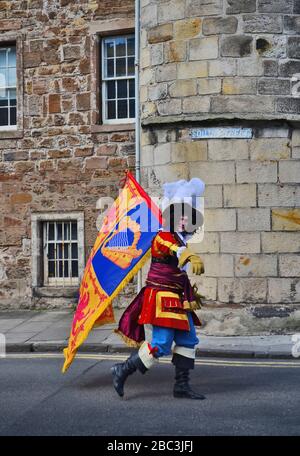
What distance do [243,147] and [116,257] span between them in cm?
444

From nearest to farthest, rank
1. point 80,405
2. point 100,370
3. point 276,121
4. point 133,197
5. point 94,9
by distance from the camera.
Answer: point 80,405 → point 133,197 → point 100,370 → point 276,121 → point 94,9

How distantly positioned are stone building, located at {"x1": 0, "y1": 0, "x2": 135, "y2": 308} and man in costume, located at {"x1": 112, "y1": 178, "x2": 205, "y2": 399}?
7073 mm

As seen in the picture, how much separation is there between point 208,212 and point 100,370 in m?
3.78

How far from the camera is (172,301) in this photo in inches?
274

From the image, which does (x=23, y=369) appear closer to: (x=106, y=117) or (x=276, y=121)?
(x=276, y=121)

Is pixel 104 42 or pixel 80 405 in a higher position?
pixel 104 42

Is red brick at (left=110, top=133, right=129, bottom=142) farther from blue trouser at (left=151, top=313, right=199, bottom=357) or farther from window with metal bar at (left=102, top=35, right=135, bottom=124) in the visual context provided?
blue trouser at (left=151, top=313, right=199, bottom=357)

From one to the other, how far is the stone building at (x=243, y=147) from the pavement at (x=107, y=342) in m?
0.67

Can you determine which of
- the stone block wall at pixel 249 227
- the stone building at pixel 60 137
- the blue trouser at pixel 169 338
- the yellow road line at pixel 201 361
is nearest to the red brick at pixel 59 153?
the stone building at pixel 60 137

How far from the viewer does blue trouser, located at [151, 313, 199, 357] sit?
691cm

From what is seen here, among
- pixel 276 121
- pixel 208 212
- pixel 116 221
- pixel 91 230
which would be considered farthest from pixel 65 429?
pixel 91 230

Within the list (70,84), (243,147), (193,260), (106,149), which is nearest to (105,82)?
(70,84)

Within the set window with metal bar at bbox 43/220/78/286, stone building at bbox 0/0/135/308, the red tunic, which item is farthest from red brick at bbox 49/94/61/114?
the red tunic

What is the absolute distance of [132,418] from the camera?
625cm
